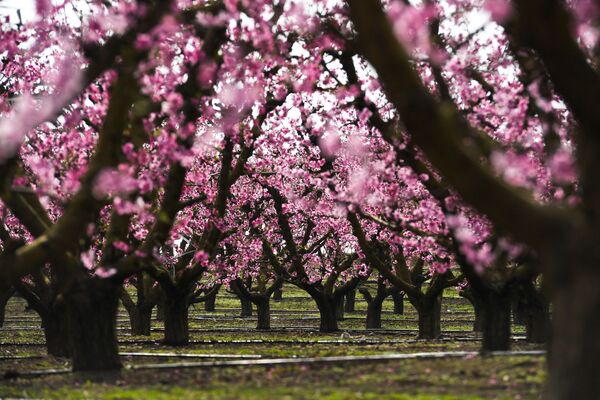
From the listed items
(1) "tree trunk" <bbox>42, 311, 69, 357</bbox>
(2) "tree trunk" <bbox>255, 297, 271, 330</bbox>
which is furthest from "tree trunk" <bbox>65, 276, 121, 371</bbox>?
(2) "tree trunk" <bbox>255, 297, 271, 330</bbox>

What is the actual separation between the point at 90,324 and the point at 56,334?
4869 millimetres

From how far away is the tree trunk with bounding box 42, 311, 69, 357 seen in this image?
18.4 meters

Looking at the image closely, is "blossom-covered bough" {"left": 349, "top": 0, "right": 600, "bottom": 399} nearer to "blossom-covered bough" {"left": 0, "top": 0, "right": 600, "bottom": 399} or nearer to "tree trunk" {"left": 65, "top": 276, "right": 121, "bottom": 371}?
"blossom-covered bough" {"left": 0, "top": 0, "right": 600, "bottom": 399}

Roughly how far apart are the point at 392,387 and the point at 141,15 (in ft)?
20.5

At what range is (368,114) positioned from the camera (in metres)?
14.4

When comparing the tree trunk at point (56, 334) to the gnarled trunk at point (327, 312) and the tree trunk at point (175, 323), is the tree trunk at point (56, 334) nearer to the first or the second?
the tree trunk at point (175, 323)

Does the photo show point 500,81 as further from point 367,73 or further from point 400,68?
point 400,68

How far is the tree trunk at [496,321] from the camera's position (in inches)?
603

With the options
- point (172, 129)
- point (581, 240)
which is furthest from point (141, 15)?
point (581, 240)

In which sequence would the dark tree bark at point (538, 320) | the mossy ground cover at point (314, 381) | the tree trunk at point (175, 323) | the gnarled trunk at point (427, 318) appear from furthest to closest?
the gnarled trunk at point (427, 318) → the tree trunk at point (175, 323) → the dark tree bark at point (538, 320) → the mossy ground cover at point (314, 381)

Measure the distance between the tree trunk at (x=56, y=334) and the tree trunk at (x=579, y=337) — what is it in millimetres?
13773

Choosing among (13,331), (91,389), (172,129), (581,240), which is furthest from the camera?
(13,331)

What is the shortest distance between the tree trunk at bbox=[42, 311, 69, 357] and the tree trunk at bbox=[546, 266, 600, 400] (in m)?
13.8

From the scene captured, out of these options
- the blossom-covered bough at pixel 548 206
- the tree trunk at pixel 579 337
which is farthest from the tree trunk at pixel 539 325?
the tree trunk at pixel 579 337
